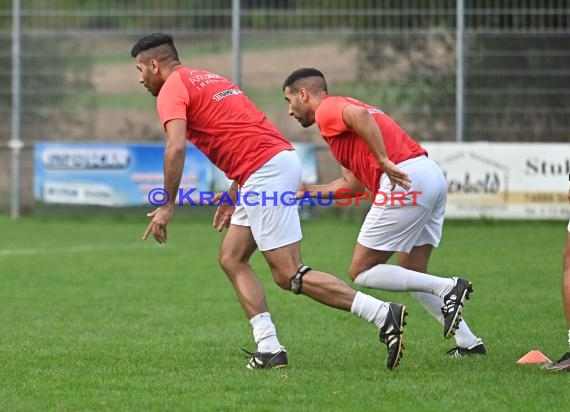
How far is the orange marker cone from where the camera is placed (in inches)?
A: 314

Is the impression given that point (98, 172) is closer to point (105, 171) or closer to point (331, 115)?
point (105, 171)

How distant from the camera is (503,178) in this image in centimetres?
1933

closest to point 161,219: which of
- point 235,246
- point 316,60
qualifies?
point 235,246

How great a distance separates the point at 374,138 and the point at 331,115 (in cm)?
37

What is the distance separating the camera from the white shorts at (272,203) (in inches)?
306

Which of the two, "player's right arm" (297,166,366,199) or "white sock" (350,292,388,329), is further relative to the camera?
"player's right arm" (297,166,366,199)

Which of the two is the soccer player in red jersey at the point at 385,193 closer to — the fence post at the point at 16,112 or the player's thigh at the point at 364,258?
the player's thigh at the point at 364,258

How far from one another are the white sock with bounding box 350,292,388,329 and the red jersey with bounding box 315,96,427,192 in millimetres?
892

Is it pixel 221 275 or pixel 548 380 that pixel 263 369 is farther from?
pixel 221 275

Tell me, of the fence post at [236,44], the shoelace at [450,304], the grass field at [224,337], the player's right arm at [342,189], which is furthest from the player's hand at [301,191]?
the fence post at [236,44]

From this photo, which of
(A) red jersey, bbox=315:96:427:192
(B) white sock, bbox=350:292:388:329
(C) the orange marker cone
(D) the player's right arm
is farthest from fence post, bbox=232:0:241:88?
(B) white sock, bbox=350:292:388:329

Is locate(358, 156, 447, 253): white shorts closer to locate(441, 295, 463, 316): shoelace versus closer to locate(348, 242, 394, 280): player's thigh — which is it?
locate(348, 242, 394, 280): player's thigh

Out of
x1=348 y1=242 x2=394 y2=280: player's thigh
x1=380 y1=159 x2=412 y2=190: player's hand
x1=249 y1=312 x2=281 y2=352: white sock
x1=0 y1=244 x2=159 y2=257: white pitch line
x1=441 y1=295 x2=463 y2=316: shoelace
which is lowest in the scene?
x1=0 y1=244 x2=159 y2=257: white pitch line

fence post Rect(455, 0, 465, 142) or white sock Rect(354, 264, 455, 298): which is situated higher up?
fence post Rect(455, 0, 465, 142)
